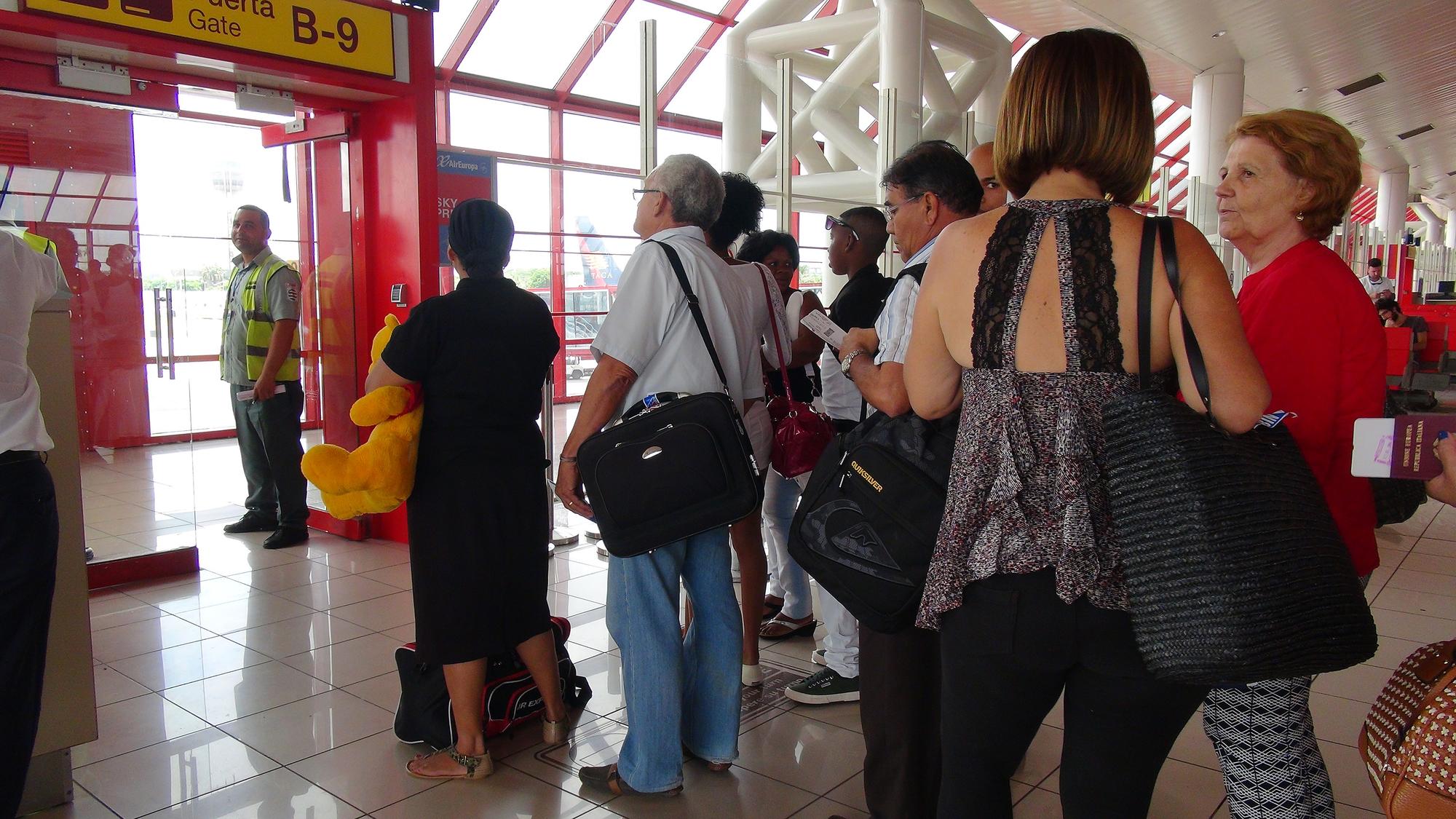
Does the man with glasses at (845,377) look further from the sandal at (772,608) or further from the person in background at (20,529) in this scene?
the person in background at (20,529)

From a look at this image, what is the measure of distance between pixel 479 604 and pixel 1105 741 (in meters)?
1.77

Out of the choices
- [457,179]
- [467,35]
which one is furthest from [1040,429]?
[467,35]

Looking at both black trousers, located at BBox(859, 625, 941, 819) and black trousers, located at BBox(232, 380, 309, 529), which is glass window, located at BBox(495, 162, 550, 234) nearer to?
black trousers, located at BBox(232, 380, 309, 529)

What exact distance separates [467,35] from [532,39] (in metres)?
0.88

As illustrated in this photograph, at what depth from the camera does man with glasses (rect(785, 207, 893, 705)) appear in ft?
9.77

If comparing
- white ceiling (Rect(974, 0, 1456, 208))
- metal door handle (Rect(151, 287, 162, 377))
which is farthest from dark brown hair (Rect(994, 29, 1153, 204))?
white ceiling (Rect(974, 0, 1456, 208))

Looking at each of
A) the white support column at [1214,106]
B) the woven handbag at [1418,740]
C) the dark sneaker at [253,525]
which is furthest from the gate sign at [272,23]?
the white support column at [1214,106]

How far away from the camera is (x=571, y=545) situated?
17.2ft

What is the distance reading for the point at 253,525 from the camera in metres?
5.46

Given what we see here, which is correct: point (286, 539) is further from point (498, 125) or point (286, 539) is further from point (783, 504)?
point (498, 125)

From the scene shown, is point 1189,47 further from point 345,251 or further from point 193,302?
point 193,302

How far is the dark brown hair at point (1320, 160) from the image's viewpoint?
5.70 ft

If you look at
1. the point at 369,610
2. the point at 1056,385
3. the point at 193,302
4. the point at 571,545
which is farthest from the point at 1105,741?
the point at 193,302

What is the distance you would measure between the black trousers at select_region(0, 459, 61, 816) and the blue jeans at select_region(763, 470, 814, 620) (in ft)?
7.19
